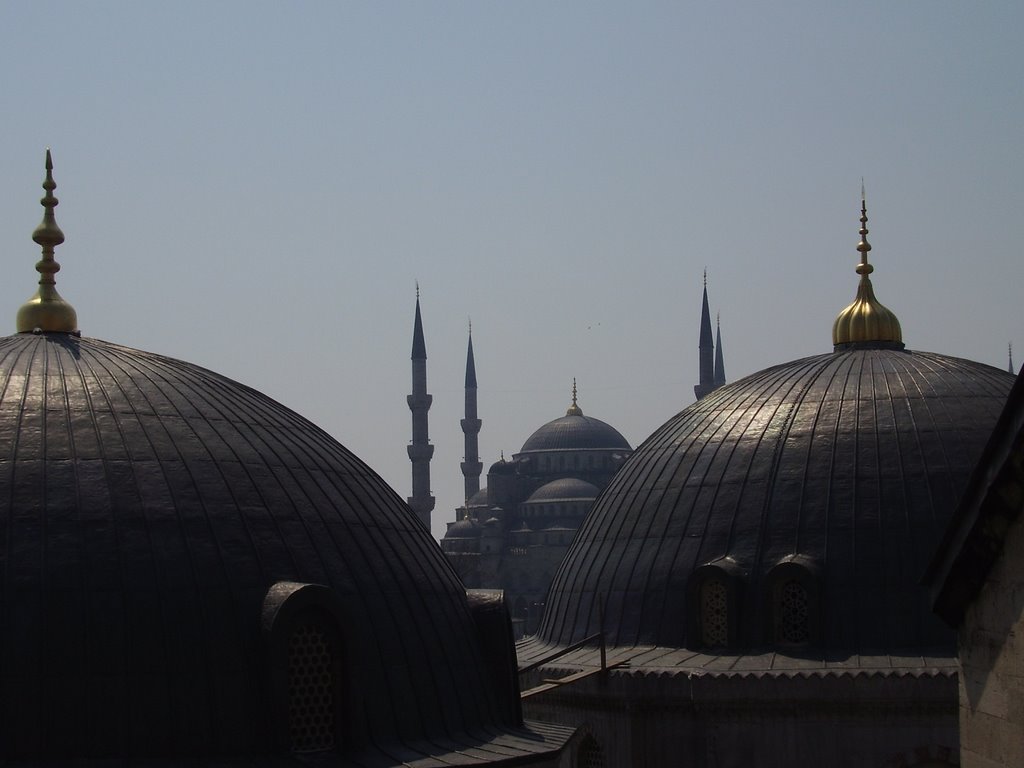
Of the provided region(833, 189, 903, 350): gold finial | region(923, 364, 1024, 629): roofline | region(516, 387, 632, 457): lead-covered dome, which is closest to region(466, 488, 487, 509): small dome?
region(516, 387, 632, 457): lead-covered dome

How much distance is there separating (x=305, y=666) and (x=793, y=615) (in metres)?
7.93

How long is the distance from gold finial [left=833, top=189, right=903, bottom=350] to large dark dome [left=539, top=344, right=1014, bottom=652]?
65cm

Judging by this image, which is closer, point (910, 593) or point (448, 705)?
point (448, 705)

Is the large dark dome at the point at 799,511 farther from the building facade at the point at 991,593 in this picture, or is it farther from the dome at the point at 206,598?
the building facade at the point at 991,593

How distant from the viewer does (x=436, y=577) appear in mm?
16406

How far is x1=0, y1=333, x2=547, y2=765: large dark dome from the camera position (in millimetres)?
13273

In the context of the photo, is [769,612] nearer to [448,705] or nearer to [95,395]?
[448,705]

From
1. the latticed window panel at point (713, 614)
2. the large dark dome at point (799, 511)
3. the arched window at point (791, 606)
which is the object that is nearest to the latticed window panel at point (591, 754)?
the large dark dome at point (799, 511)

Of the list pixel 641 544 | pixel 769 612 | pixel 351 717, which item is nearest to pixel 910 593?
pixel 769 612

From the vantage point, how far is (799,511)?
20.7 metres

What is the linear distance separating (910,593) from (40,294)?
10.3 metres

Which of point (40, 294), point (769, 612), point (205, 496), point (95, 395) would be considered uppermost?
point (40, 294)

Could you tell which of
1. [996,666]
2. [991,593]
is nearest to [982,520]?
[991,593]

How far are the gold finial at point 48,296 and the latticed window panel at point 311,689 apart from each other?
16.5 feet
